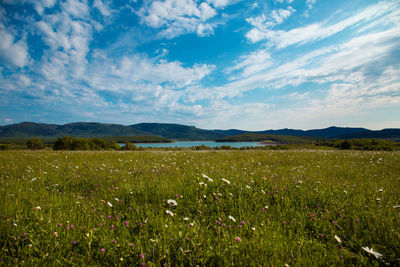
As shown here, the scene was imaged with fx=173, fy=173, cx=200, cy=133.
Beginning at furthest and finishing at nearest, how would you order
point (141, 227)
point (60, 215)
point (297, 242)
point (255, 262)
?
point (60, 215) < point (141, 227) < point (297, 242) < point (255, 262)

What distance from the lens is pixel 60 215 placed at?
2.81m

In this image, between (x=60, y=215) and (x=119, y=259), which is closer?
(x=119, y=259)

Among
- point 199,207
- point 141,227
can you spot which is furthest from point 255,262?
point 141,227

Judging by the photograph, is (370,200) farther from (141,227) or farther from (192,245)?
(141,227)

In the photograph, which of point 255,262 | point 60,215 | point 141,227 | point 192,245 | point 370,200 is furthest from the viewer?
point 370,200

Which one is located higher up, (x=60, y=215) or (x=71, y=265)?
(x=60, y=215)

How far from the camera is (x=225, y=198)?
12.2ft

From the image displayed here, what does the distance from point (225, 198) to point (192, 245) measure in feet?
5.48

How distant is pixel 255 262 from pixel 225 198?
173cm

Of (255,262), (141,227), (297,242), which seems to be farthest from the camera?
(141,227)

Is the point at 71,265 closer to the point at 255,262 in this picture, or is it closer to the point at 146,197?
the point at 146,197

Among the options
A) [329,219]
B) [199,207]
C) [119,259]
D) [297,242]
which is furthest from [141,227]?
[329,219]

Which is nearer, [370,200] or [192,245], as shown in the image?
[192,245]

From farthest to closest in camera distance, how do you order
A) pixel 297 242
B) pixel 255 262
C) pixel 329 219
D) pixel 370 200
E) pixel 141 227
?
pixel 370 200
pixel 329 219
pixel 141 227
pixel 297 242
pixel 255 262
